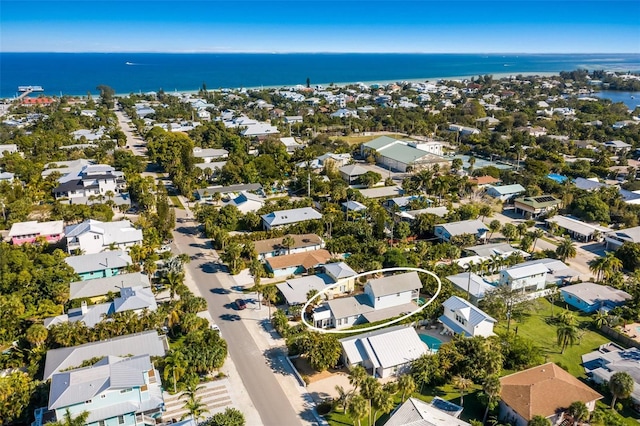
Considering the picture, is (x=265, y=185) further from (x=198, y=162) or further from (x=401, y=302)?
(x=401, y=302)

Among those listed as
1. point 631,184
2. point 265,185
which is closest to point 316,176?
point 265,185

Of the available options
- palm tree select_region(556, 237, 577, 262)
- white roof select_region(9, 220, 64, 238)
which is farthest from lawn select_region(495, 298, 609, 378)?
white roof select_region(9, 220, 64, 238)

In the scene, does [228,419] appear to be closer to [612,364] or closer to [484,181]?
[612,364]

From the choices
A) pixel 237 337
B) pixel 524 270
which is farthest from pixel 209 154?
pixel 524 270

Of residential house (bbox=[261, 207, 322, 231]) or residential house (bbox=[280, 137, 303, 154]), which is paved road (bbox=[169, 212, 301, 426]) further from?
residential house (bbox=[280, 137, 303, 154])

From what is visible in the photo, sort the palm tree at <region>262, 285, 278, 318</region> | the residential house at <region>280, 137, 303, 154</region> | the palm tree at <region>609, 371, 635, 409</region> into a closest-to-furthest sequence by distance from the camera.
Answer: the palm tree at <region>609, 371, 635, 409</region>, the palm tree at <region>262, 285, 278, 318</region>, the residential house at <region>280, 137, 303, 154</region>

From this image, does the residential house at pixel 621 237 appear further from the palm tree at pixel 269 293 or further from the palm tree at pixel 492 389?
the palm tree at pixel 269 293
